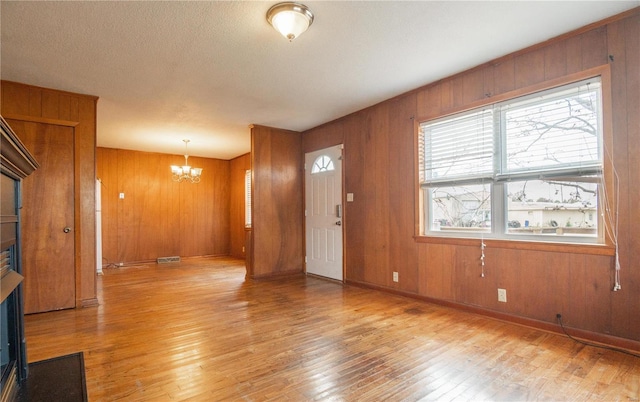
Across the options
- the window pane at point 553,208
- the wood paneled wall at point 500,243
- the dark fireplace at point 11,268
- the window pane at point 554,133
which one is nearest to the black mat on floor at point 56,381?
the dark fireplace at point 11,268

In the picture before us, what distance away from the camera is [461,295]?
3.51 m

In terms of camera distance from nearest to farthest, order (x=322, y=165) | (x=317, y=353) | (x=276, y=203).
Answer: (x=317, y=353)
(x=322, y=165)
(x=276, y=203)

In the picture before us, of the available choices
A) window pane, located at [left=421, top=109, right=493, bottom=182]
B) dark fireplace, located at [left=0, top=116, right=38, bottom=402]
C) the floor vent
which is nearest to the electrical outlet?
window pane, located at [left=421, top=109, right=493, bottom=182]

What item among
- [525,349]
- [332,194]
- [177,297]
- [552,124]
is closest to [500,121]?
[552,124]

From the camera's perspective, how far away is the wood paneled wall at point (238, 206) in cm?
795

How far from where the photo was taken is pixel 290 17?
2.33 metres

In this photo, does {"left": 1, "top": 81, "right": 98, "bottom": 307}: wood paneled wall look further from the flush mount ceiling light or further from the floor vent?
the floor vent

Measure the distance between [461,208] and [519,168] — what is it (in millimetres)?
728

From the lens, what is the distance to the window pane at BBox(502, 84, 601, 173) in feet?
8.84

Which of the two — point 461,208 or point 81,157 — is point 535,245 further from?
point 81,157

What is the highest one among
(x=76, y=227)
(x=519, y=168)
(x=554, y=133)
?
(x=554, y=133)

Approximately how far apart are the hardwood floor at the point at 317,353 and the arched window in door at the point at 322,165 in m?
2.26

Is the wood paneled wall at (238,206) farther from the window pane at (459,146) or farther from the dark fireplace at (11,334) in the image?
the dark fireplace at (11,334)

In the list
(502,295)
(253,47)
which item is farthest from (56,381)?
(502,295)
